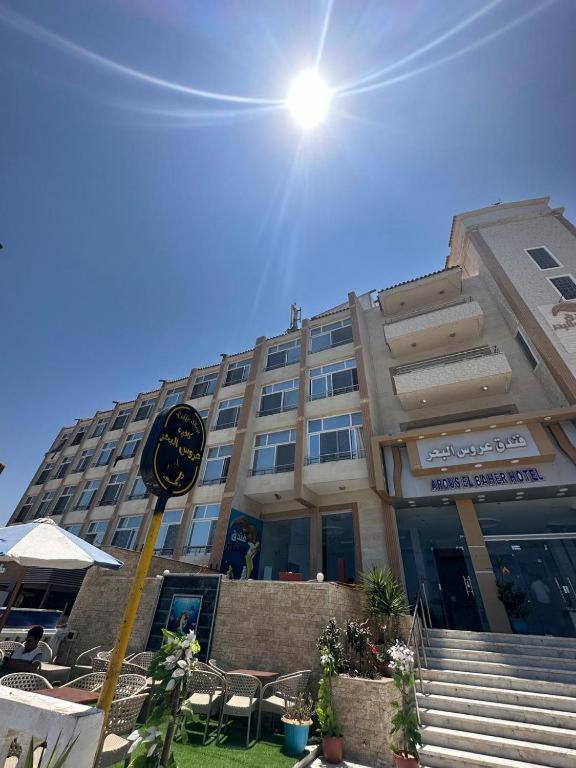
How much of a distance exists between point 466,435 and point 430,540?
8821mm

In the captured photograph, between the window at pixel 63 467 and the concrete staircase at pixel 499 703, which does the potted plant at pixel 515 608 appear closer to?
the concrete staircase at pixel 499 703

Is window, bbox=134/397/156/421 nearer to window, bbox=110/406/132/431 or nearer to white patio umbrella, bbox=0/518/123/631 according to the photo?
window, bbox=110/406/132/431

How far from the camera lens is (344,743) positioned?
6207 millimetres

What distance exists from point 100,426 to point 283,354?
742 inches

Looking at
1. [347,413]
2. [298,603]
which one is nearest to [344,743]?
[298,603]

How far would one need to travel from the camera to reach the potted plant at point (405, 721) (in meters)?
5.27

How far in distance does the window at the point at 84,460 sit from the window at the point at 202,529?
14.6m

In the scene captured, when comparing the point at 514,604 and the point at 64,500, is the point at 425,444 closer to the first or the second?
the point at 514,604

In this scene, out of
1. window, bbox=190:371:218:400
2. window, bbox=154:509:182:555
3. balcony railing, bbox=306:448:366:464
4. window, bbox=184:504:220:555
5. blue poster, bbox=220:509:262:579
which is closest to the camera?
blue poster, bbox=220:509:262:579

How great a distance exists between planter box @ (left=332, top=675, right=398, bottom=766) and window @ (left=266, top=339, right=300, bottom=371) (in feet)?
53.6

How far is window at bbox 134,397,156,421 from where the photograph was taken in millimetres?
26417

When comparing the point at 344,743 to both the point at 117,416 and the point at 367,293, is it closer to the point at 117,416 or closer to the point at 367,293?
the point at 367,293

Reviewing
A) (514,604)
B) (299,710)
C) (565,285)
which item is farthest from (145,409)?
(565,285)

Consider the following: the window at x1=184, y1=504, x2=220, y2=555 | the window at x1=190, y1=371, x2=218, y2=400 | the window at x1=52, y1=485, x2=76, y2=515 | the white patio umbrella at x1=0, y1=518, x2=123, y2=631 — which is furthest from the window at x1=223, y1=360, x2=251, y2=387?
the white patio umbrella at x1=0, y1=518, x2=123, y2=631
